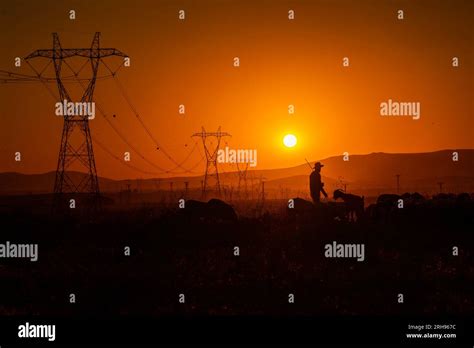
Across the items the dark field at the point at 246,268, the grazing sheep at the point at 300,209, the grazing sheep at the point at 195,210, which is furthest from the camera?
the grazing sheep at the point at 195,210

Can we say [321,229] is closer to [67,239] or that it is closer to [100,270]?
[100,270]

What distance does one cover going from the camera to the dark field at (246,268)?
16.6m

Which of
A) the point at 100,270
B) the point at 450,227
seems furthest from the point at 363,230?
the point at 100,270

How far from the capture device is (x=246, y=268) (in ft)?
66.1

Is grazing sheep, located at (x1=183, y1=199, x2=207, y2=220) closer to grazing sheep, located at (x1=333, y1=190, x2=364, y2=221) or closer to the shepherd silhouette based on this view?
the shepherd silhouette

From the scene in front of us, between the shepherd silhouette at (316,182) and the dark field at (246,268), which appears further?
the shepherd silhouette at (316,182)

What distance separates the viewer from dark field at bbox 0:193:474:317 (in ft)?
54.5

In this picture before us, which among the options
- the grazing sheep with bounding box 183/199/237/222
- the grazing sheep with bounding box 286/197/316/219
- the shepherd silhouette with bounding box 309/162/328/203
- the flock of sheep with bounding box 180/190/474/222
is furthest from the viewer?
the grazing sheep with bounding box 183/199/237/222

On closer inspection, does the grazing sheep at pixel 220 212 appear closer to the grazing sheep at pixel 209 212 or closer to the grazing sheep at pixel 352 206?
the grazing sheep at pixel 209 212

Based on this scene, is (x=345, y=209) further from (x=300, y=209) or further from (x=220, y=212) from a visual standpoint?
(x=220, y=212)

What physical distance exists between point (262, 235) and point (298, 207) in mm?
4062

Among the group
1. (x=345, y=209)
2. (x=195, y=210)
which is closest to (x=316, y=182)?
(x=345, y=209)

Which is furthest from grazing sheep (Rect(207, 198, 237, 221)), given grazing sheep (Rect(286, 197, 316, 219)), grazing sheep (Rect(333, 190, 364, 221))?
grazing sheep (Rect(333, 190, 364, 221))

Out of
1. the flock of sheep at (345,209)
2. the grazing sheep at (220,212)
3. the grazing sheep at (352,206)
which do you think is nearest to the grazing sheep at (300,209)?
the flock of sheep at (345,209)
